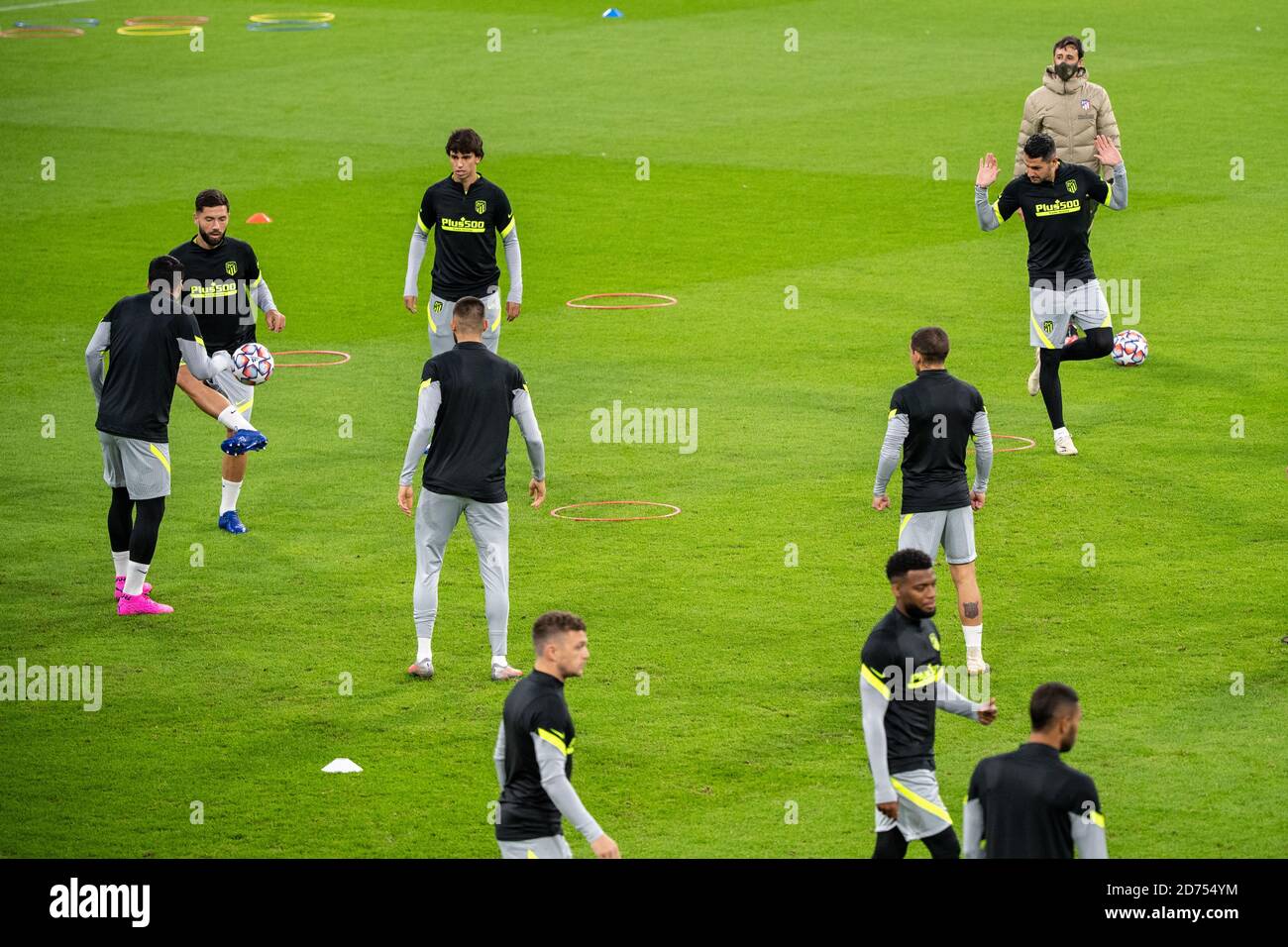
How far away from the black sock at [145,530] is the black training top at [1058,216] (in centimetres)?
851

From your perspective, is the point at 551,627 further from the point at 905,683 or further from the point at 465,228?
the point at 465,228

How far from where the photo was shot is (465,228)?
747 inches

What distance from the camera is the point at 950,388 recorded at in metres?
13.1

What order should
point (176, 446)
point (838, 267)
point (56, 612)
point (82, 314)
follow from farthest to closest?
point (838, 267) → point (82, 314) → point (176, 446) → point (56, 612)

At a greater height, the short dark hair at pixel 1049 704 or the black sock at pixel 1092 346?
the black sock at pixel 1092 346

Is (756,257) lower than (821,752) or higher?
higher

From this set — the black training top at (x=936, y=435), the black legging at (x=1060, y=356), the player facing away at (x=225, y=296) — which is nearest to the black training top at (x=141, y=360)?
the player facing away at (x=225, y=296)

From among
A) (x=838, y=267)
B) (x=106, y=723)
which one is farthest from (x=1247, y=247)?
(x=106, y=723)

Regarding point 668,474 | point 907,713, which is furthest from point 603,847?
point 668,474

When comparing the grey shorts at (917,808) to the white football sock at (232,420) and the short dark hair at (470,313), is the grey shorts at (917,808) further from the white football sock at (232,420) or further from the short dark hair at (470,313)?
the white football sock at (232,420)

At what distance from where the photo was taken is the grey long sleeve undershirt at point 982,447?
13.3m

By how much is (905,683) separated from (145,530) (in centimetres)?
752

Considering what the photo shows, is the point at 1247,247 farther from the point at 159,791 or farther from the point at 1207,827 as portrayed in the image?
the point at 159,791

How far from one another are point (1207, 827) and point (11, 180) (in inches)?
1090
